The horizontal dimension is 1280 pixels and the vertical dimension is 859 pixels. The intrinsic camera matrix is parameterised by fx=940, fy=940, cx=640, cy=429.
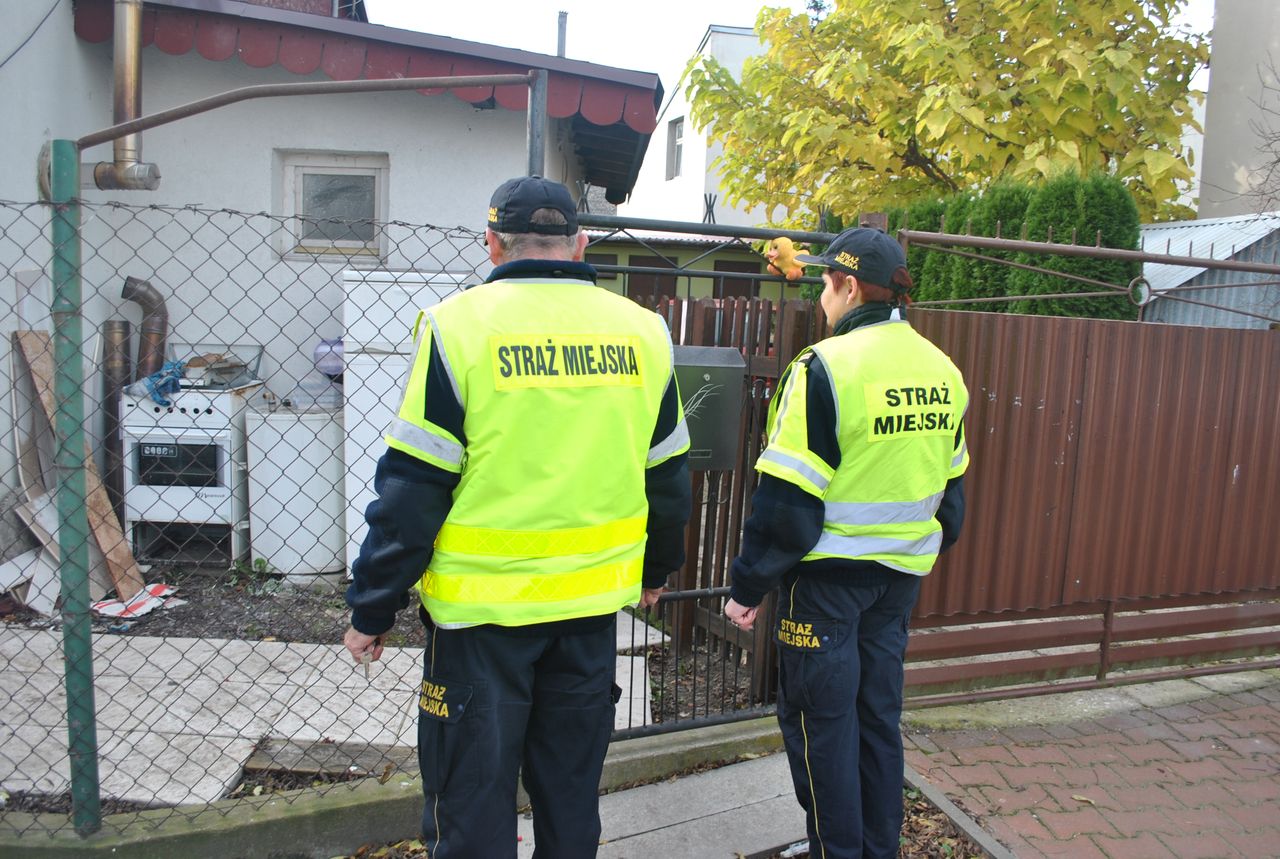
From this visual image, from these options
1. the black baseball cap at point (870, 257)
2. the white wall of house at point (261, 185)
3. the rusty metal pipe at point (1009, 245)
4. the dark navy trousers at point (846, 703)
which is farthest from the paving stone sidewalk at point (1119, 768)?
the white wall of house at point (261, 185)

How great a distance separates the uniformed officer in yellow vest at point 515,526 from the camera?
2086mm

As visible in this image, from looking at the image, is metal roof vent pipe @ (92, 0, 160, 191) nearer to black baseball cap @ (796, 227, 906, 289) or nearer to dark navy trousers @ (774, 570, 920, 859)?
black baseball cap @ (796, 227, 906, 289)

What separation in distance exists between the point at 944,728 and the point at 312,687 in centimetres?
283

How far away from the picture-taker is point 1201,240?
846 cm

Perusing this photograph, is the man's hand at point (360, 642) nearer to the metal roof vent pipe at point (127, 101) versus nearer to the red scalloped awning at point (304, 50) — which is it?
the metal roof vent pipe at point (127, 101)

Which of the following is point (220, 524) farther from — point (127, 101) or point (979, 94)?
point (979, 94)

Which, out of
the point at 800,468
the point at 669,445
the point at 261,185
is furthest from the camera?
the point at 261,185

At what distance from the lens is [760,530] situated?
272cm

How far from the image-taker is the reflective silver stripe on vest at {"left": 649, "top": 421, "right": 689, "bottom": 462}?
2465mm

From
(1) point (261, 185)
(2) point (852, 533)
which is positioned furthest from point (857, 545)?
(1) point (261, 185)

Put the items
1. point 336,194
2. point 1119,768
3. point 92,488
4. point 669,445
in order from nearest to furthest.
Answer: point 669,445, point 1119,768, point 92,488, point 336,194

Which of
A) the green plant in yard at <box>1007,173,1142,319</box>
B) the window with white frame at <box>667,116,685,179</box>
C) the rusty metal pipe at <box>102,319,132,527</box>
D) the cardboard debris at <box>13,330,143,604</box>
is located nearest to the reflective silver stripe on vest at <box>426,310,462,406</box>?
the cardboard debris at <box>13,330,143,604</box>

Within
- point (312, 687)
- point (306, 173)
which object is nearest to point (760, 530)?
point (312, 687)

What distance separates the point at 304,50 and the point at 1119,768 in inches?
236
